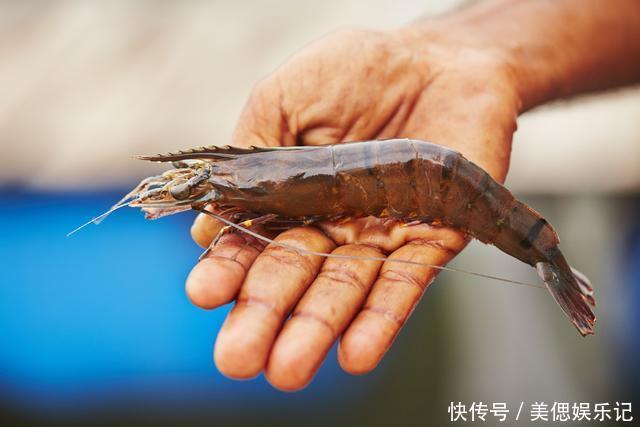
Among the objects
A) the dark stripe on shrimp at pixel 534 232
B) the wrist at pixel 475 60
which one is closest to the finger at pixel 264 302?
the dark stripe on shrimp at pixel 534 232

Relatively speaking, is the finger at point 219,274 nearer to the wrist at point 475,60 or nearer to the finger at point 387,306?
the finger at point 387,306

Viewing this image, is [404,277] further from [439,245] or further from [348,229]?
[348,229]

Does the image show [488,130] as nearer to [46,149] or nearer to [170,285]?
[170,285]

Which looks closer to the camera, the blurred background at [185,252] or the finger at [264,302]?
the finger at [264,302]

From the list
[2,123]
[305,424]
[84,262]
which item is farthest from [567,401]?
[2,123]

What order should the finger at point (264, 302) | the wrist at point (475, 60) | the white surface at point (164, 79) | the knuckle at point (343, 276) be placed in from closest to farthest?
1. the finger at point (264, 302)
2. the knuckle at point (343, 276)
3. the wrist at point (475, 60)
4. the white surface at point (164, 79)

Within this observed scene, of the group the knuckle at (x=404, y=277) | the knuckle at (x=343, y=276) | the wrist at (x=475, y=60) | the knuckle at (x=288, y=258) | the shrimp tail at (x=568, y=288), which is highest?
the wrist at (x=475, y=60)

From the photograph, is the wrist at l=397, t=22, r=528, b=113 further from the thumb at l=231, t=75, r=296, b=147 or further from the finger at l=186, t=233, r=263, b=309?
the finger at l=186, t=233, r=263, b=309

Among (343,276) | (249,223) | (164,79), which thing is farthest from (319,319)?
(164,79)
